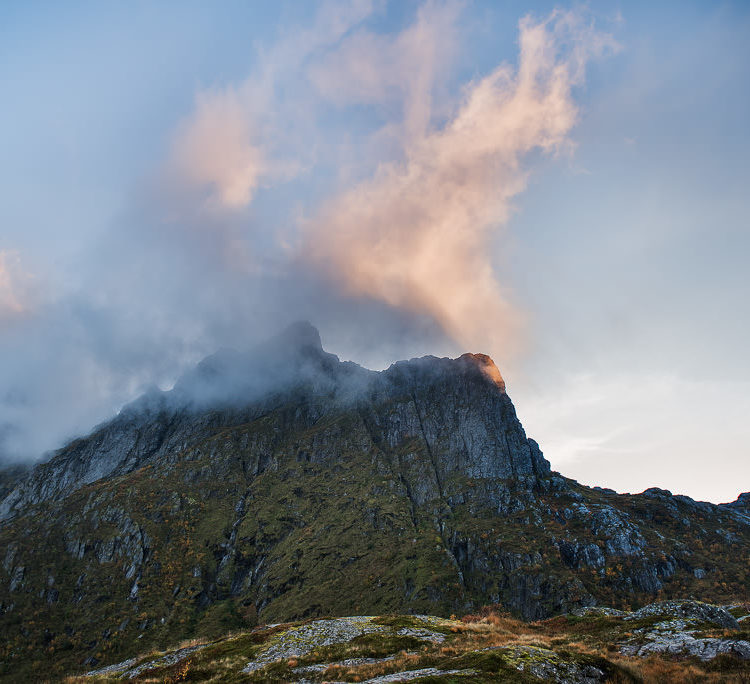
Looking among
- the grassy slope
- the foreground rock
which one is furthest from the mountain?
the foreground rock

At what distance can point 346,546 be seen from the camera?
461 feet

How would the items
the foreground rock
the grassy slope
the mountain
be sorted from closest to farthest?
the foreground rock → the grassy slope → the mountain

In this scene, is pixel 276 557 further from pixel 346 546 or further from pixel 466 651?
pixel 466 651

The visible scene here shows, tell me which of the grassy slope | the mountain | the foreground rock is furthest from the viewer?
the mountain

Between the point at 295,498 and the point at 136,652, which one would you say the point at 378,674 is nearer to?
the point at 136,652

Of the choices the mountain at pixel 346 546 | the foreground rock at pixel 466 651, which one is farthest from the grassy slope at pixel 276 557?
the foreground rock at pixel 466 651

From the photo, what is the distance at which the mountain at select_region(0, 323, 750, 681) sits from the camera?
369ft

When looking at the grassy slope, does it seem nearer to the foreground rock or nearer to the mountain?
the mountain

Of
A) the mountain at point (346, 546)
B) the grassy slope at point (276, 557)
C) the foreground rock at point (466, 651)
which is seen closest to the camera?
the foreground rock at point (466, 651)

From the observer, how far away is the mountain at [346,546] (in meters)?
112

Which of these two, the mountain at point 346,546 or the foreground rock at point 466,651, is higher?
the mountain at point 346,546

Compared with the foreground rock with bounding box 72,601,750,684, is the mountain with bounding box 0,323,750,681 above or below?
above

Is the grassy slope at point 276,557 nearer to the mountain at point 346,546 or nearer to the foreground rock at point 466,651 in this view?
the mountain at point 346,546

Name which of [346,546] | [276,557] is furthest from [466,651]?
[276,557]
